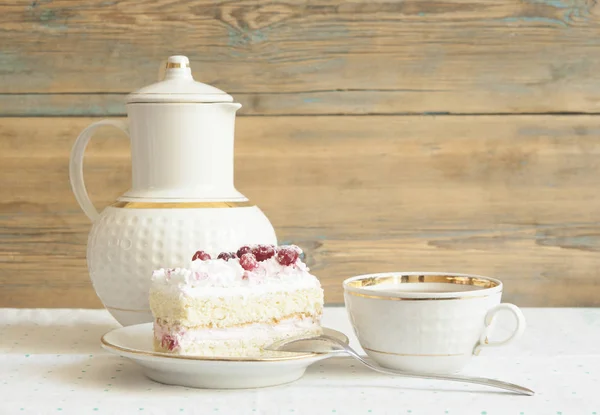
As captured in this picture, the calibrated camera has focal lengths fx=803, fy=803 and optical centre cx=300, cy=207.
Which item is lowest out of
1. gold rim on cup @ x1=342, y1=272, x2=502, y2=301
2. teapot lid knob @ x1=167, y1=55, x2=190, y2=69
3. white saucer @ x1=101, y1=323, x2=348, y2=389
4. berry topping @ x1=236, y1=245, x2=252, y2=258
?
white saucer @ x1=101, y1=323, x2=348, y2=389

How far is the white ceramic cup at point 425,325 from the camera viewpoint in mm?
729

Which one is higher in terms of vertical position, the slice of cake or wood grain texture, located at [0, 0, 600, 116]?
wood grain texture, located at [0, 0, 600, 116]

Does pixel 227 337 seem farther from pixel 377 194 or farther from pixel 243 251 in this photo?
pixel 377 194

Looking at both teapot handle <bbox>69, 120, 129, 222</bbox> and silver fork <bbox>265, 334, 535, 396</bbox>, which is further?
teapot handle <bbox>69, 120, 129, 222</bbox>

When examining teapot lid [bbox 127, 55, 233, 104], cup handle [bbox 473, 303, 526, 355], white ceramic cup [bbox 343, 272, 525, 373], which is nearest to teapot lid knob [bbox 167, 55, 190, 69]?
teapot lid [bbox 127, 55, 233, 104]

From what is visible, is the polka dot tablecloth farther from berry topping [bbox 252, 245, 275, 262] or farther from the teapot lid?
the teapot lid

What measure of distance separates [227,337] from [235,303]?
34 mm

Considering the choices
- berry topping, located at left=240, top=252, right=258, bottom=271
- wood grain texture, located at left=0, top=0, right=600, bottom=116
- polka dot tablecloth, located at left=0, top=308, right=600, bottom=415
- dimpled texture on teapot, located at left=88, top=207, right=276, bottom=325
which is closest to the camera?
polka dot tablecloth, located at left=0, top=308, right=600, bottom=415

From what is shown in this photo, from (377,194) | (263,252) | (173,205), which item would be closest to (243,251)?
(263,252)

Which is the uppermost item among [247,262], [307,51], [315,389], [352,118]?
[307,51]

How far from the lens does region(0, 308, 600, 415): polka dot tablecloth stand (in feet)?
2.19

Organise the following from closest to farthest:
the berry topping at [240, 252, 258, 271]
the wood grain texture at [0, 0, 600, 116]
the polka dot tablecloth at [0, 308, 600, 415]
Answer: the polka dot tablecloth at [0, 308, 600, 415] < the berry topping at [240, 252, 258, 271] < the wood grain texture at [0, 0, 600, 116]

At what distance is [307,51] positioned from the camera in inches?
51.0

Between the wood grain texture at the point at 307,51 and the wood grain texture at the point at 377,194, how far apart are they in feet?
0.12
